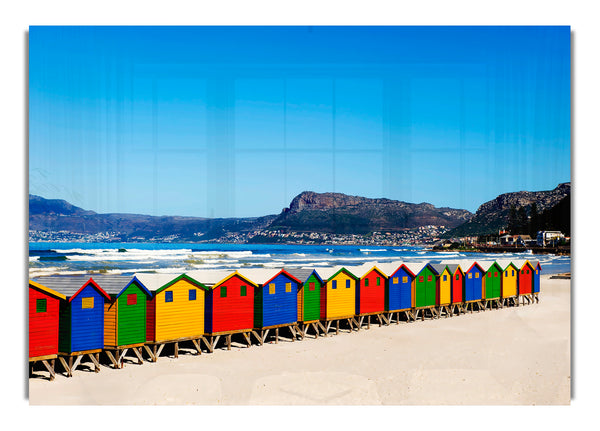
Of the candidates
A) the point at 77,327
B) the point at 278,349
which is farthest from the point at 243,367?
the point at 77,327

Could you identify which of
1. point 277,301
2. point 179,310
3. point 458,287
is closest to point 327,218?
point 277,301

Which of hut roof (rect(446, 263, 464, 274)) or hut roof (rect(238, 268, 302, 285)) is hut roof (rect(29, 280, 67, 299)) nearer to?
hut roof (rect(238, 268, 302, 285))

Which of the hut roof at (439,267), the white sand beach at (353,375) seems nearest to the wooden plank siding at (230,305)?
the white sand beach at (353,375)

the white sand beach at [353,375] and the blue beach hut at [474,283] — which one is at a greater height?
the blue beach hut at [474,283]

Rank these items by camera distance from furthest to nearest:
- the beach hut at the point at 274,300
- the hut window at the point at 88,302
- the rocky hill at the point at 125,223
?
the beach hut at the point at 274,300, the rocky hill at the point at 125,223, the hut window at the point at 88,302

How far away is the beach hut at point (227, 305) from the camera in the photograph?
1717 cm

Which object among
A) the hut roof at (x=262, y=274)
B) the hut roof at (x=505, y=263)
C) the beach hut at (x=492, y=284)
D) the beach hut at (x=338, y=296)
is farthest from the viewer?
the beach hut at (x=492, y=284)

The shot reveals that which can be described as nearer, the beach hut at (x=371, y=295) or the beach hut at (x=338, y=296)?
the beach hut at (x=338, y=296)

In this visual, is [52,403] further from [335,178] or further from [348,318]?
[348,318]

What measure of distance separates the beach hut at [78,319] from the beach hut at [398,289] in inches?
473

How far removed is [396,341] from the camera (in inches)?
768

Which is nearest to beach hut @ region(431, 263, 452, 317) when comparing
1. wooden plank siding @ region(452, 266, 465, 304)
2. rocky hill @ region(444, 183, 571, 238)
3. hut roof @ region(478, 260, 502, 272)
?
wooden plank siding @ region(452, 266, 465, 304)

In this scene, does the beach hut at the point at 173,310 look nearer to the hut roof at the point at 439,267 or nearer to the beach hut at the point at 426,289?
the beach hut at the point at 426,289
